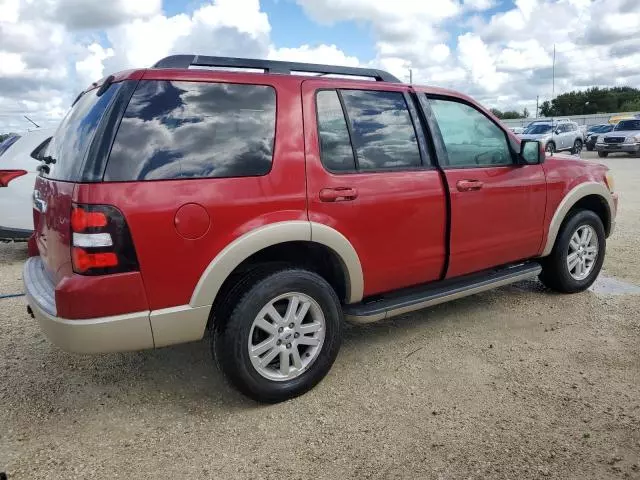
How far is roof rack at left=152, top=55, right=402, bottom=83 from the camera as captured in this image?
9.45ft

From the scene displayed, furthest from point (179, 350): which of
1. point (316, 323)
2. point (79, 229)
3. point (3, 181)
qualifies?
point (3, 181)

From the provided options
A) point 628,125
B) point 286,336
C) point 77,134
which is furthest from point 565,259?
point 628,125

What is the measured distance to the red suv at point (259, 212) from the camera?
2.53m

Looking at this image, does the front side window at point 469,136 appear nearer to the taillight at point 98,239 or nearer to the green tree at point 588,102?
the taillight at point 98,239

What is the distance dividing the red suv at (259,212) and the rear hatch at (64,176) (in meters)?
0.02

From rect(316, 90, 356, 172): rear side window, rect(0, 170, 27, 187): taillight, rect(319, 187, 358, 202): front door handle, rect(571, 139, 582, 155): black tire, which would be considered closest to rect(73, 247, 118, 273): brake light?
rect(319, 187, 358, 202): front door handle

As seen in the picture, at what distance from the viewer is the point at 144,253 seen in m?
2.53

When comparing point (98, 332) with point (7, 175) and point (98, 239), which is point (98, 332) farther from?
point (7, 175)

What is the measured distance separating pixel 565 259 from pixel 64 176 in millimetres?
3961

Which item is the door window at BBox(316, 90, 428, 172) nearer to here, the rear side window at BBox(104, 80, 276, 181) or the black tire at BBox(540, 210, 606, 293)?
the rear side window at BBox(104, 80, 276, 181)

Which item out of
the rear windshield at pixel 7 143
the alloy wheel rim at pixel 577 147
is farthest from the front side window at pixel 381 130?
the alloy wheel rim at pixel 577 147

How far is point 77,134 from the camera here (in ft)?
9.24

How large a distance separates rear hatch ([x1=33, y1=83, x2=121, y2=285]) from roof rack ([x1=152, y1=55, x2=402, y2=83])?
365mm

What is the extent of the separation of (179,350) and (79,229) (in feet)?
5.27
